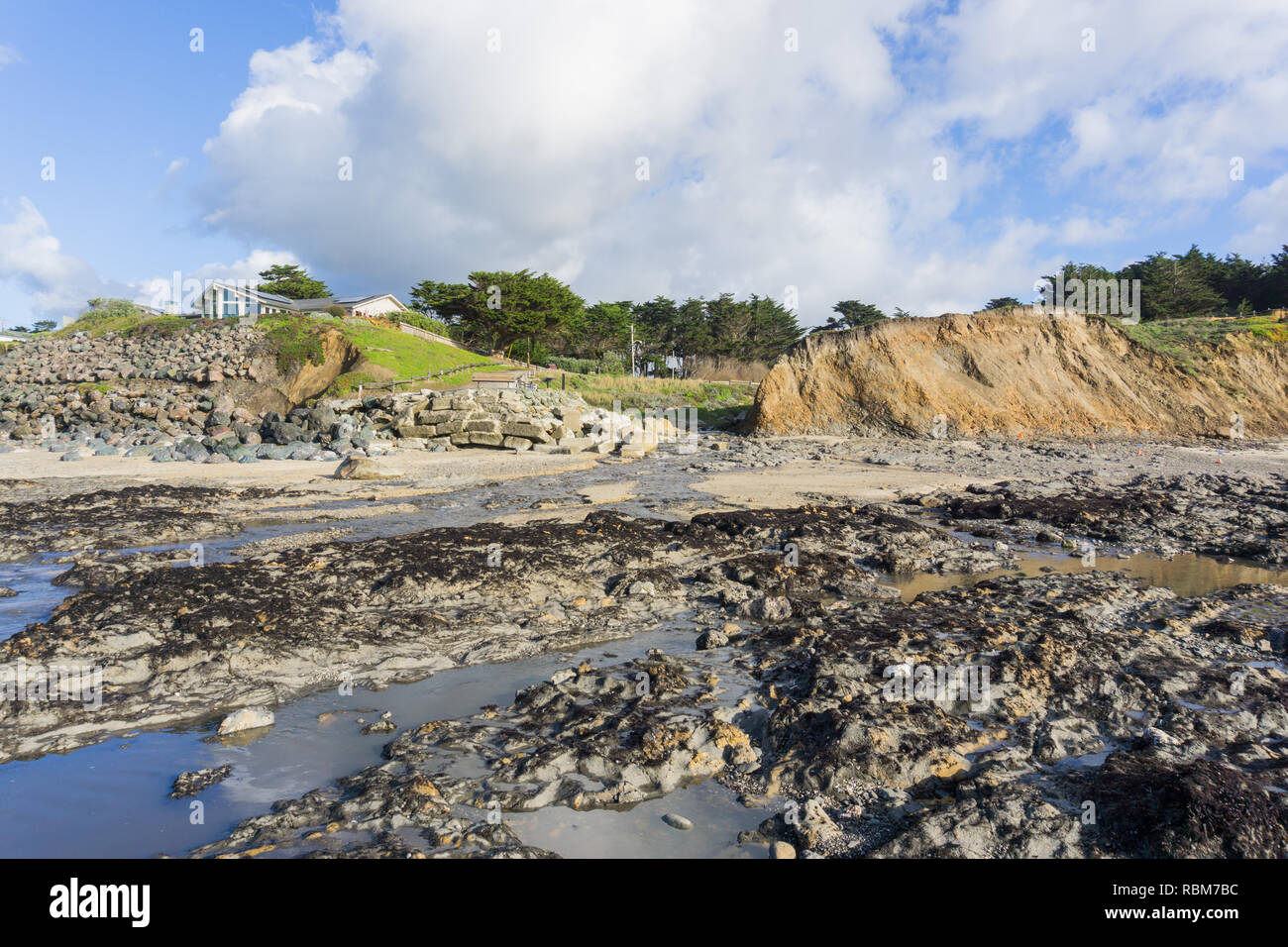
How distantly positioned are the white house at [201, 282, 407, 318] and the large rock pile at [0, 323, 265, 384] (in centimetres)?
378

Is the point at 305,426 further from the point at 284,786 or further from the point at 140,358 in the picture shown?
the point at 284,786

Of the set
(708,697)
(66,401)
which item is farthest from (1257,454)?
(66,401)

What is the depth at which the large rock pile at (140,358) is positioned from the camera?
2986cm

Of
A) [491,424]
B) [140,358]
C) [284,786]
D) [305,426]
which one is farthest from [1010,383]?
[140,358]

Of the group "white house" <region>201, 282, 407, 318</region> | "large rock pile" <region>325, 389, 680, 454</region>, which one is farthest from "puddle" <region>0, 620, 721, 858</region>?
"white house" <region>201, 282, 407, 318</region>

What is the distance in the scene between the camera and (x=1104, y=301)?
36969mm

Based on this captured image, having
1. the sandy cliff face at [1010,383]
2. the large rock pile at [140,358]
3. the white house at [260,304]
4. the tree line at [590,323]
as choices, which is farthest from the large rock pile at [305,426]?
the tree line at [590,323]

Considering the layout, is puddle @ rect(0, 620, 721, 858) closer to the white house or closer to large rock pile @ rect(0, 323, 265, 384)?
large rock pile @ rect(0, 323, 265, 384)

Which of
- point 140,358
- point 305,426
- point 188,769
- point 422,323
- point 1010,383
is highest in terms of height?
point 422,323

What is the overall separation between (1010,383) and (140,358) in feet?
119

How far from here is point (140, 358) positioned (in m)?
31.8

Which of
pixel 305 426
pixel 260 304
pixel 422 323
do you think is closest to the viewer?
pixel 305 426

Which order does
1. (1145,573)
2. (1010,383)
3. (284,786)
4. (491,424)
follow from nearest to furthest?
(284,786), (1145,573), (491,424), (1010,383)

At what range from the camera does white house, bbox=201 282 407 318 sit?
4066 centimetres
